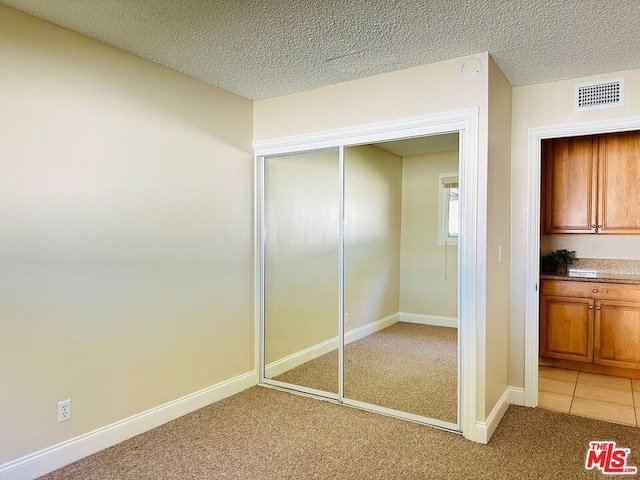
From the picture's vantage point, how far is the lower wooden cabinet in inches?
153

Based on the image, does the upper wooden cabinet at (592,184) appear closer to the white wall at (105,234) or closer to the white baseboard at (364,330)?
the white baseboard at (364,330)

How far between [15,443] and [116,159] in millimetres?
1674

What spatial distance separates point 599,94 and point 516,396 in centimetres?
235

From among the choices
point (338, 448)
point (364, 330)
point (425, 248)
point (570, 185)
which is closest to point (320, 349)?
point (364, 330)

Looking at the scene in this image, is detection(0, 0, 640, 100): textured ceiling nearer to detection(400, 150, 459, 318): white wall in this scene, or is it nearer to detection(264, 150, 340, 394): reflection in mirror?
detection(400, 150, 459, 318): white wall

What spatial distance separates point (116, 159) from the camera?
8.86 feet

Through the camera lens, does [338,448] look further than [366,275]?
No

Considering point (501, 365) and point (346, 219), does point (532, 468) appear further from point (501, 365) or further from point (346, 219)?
point (346, 219)

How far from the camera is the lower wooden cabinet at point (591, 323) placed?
3896mm

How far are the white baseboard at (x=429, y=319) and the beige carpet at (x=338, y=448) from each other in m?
0.72

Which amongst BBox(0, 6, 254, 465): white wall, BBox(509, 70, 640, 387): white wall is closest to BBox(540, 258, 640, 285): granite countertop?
BBox(509, 70, 640, 387): white wall

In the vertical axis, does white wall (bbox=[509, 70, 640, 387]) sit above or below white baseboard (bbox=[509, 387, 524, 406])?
above

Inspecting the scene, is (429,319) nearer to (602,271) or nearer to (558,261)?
(558,261)

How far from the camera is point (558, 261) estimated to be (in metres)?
4.51
